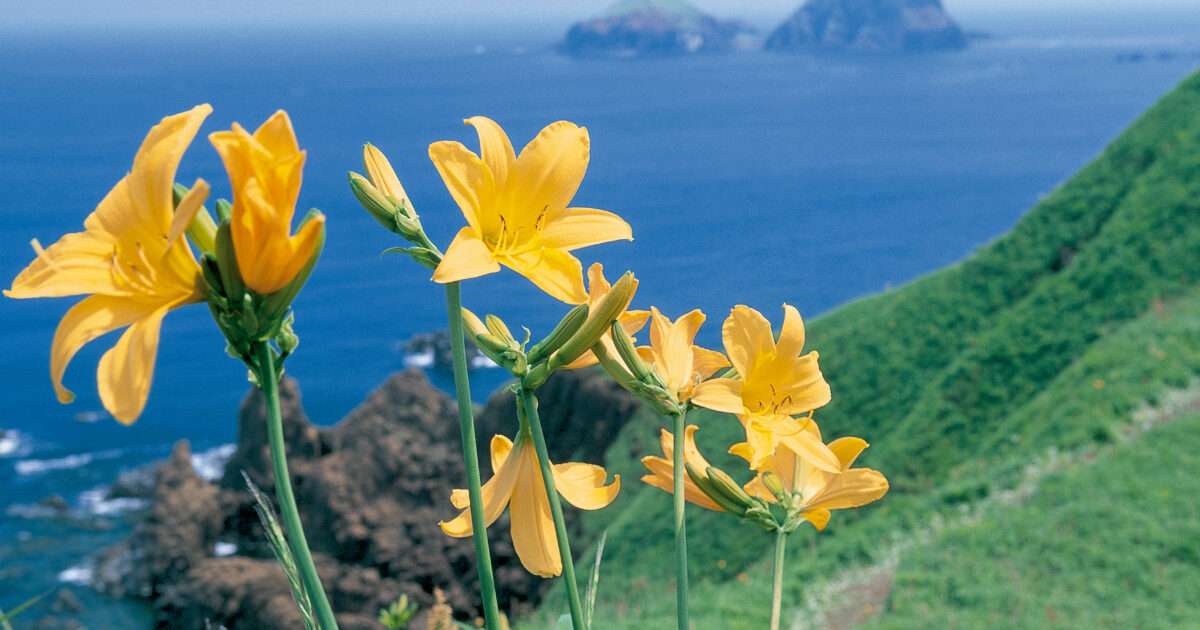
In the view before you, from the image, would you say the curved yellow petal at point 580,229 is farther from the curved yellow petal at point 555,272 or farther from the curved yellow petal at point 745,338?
the curved yellow petal at point 745,338

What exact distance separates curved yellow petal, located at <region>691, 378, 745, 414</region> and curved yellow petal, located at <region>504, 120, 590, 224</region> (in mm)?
262

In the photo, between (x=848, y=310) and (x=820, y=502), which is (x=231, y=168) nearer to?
(x=820, y=502)

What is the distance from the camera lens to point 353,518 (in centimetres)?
1855

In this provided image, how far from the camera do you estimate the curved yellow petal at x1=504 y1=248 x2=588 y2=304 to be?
88cm

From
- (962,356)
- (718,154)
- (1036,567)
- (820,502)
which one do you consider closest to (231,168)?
(820,502)

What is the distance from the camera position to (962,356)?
636 inches

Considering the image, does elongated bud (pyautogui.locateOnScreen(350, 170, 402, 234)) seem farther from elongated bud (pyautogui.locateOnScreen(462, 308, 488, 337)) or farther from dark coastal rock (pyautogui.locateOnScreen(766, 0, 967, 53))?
dark coastal rock (pyautogui.locateOnScreen(766, 0, 967, 53))

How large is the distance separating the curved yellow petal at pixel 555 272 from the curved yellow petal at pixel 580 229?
0.04m

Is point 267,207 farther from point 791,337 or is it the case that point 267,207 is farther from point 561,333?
point 791,337

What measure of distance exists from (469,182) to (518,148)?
51.5m

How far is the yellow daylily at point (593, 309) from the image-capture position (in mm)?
965

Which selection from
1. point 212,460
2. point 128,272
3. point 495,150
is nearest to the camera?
point 128,272

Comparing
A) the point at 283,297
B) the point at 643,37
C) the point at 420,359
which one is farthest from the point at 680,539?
the point at 643,37

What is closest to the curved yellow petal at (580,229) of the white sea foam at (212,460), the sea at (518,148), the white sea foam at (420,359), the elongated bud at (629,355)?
the elongated bud at (629,355)
